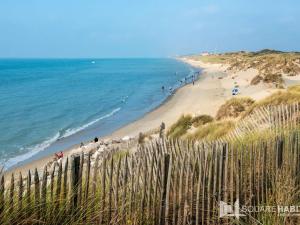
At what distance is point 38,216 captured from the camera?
221 inches

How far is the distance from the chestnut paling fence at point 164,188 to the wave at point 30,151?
1879 cm

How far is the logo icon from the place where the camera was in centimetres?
688

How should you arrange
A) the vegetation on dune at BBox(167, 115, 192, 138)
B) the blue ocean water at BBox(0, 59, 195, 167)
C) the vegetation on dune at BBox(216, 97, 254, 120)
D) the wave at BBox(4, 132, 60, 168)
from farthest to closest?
the blue ocean water at BBox(0, 59, 195, 167) < the wave at BBox(4, 132, 60, 168) < the vegetation on dune at BBox(216, 97, 254, 120) < the vegetation on dune at BBox(167, 115, 192, 138)

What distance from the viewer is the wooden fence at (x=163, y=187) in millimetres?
5887

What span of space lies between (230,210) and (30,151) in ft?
76.7

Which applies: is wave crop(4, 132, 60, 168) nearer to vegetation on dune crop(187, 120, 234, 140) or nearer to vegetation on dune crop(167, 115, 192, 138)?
vegetation on dune crop(167, 115, 192, 138)

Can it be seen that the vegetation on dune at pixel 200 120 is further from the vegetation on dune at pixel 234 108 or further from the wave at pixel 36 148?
the wave at pixel 36 148

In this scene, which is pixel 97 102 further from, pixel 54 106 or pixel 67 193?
pixel 67 193

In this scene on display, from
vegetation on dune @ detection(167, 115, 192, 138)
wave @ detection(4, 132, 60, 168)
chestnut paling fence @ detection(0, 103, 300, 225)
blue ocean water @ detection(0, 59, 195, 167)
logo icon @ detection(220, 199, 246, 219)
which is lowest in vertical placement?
blue ocean water @ detection(0, 59, 195, 167)

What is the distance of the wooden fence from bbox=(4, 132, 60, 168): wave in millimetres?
18789

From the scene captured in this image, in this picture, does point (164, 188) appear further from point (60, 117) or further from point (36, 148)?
point (60, 117)

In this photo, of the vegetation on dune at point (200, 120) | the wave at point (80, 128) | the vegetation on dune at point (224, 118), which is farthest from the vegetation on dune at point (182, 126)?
the wave at point (80, 128)

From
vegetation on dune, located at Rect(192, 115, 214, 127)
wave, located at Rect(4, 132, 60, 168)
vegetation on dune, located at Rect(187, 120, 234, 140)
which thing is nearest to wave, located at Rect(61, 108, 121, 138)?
wave, located at Rect(4, 132, 60, 168)

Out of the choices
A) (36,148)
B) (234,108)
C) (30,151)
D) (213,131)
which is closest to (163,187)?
(213,131)
